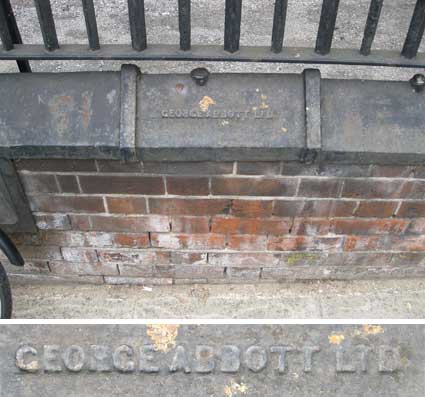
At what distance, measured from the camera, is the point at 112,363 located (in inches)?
56.6

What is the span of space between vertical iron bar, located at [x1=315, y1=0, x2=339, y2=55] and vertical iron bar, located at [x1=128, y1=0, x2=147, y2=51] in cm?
68

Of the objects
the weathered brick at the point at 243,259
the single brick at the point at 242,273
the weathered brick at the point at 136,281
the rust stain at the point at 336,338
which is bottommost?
the weathered brick at the point at 136,281

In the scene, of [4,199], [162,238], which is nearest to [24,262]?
[4,199]

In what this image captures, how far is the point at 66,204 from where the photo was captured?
8.00 feet

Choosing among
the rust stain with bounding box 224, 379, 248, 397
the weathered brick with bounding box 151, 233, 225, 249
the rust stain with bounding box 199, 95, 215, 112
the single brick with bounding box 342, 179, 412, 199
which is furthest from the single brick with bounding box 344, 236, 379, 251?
the rust stain with bounding box 224, 379, 248, 397

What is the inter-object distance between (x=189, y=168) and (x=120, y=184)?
325 millimetres

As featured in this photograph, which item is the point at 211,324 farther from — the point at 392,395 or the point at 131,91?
the point at 131,91

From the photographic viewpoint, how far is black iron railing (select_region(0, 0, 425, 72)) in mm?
1983

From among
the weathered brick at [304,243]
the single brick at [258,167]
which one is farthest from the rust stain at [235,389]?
the weathered brick at [304,243]

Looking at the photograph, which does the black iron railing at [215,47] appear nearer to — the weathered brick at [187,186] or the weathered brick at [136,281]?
the weathered brick at [187,186]

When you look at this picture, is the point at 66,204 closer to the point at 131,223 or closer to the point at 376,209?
the point at 131,223

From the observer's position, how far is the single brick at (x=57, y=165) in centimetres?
223

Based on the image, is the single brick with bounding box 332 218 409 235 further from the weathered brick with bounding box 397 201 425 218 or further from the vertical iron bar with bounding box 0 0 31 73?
the vertical iron bar with bounding box 0 0 31 73

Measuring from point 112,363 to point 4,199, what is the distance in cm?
122
